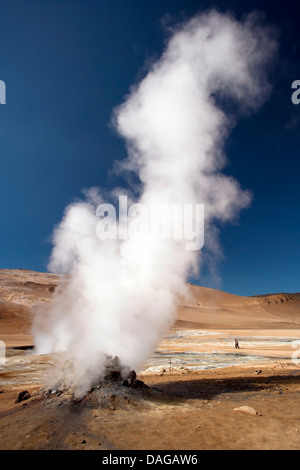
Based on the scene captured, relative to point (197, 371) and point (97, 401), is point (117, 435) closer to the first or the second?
point (97, 401)

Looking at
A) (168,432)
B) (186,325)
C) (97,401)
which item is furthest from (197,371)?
(186,325)

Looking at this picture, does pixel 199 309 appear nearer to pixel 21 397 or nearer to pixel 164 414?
pixel 21 397

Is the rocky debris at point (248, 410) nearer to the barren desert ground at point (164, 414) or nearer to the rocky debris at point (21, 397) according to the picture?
the barren desert ground at point (164, 414)

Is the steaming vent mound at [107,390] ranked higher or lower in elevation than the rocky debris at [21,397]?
higher

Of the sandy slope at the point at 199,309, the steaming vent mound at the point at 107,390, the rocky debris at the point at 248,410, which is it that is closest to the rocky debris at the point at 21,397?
the steaming vent mound at the point at 107,390

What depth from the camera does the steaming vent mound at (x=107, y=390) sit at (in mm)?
9633

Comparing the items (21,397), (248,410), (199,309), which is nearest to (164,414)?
(248,410)

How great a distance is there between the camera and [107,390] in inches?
396

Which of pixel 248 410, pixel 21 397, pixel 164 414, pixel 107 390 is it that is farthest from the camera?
pixel 21 397

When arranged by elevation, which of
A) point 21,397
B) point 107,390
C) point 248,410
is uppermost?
point 107,390

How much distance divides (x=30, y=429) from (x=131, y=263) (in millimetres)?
8833

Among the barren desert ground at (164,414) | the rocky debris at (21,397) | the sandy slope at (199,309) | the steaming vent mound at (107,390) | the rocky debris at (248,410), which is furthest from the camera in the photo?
the sandy slope at (199,309)

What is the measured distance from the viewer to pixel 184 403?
10227 millimetres

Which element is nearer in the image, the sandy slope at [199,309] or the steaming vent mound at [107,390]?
the steaming vent mound at [107,390]
